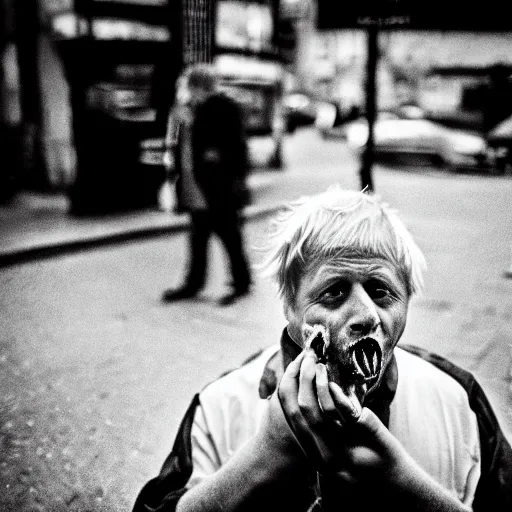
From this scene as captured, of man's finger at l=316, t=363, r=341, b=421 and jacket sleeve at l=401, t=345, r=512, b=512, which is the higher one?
Result: man's finger at l=316, t=363, r=341, b=421

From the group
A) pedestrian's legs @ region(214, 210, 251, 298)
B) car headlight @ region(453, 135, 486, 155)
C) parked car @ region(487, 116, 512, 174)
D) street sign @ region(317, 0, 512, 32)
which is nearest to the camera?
street sign @ region(317, 0, 512, 32)

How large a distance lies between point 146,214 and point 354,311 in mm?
9120

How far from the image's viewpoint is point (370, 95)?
5.90m

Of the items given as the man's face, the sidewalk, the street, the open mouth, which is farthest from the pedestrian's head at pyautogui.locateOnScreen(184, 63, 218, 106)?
the open mouth

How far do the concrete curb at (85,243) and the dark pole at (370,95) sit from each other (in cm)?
224

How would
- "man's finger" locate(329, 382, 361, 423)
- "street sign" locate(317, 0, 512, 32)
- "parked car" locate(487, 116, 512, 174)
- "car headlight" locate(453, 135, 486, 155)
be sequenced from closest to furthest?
"man's finger" locate(329, 382, 361, 423) → "street sign" locate(317, 0, 512, 32) → "parked car" locate(487, 116, 512, 174) → "car headlight" locate(453, 135, 486, 155)

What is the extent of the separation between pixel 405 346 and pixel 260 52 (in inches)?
565

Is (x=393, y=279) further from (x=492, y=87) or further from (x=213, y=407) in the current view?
(x=492, y=87)

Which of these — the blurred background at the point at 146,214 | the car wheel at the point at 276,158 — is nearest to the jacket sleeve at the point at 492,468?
the blurred background at the point at 146,214

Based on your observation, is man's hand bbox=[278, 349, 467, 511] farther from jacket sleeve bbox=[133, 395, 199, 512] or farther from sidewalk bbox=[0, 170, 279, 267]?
sidewalk bbox=[0, 170, 279, 267]

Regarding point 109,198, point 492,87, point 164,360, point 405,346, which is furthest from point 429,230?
point 492,87

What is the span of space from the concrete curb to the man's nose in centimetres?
672

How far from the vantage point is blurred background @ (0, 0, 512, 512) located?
3621 millimetres

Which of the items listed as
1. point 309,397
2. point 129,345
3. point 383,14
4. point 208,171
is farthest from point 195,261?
point 309,397
